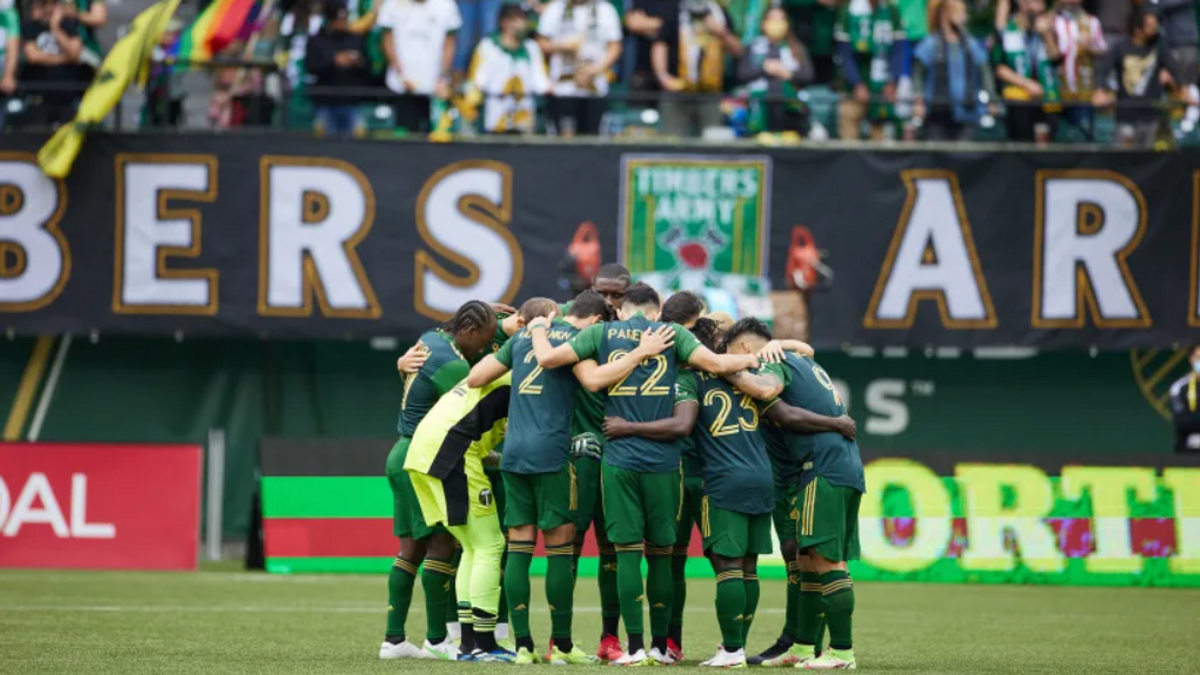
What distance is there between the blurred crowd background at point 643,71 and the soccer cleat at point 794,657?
426 inches

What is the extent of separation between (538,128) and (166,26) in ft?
14.3

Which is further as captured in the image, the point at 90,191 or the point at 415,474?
the point at 90,191

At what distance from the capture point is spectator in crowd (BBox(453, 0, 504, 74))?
22531 millimetres

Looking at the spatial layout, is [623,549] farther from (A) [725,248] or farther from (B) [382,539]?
(A) [725,248]

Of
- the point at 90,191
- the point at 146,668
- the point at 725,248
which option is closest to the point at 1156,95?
the point at 725,248

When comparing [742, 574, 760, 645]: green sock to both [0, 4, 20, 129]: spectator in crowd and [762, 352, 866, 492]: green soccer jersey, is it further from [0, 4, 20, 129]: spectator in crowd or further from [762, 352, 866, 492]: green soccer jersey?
[0, 4, 20, 129]: spectator in crowd

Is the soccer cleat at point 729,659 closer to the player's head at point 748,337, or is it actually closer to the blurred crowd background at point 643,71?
the player's head at point 748,337

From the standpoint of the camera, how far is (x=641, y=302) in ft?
37.5

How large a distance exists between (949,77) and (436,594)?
41.7 feet

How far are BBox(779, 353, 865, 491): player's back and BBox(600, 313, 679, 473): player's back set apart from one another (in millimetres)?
838

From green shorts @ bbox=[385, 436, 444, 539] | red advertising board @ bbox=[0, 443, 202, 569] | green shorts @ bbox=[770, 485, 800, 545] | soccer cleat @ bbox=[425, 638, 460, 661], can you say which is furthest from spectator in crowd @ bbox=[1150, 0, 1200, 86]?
soccer cleat @ bbox=[425, 638, 460, 661]

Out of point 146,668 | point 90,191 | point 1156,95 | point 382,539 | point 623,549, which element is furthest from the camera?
point 1156,95

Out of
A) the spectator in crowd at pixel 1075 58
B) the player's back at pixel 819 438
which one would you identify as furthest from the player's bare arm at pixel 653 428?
the spectator in crowd at pixel 1075 58

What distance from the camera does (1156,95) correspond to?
898 inches
